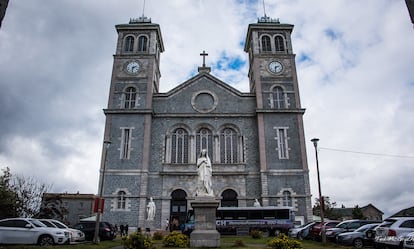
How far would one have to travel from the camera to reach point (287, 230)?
25.6 metres

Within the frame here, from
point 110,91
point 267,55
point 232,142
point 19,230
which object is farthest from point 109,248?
point 267,55

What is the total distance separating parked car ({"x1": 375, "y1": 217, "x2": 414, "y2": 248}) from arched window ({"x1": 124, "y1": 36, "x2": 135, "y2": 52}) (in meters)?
29.5

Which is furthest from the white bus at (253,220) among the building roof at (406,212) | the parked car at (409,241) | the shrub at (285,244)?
the parked car at (409,241)

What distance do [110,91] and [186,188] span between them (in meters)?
12.3

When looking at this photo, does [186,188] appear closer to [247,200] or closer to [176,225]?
[176,225]

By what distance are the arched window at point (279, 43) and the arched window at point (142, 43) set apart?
1405cm

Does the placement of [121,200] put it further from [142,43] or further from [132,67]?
[142,43]

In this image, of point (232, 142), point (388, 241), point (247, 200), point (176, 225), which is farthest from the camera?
point (232, 142)

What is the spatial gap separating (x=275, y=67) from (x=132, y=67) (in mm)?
14714

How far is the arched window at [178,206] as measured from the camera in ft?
95.8

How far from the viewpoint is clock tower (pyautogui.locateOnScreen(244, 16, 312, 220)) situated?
2953 centimetres

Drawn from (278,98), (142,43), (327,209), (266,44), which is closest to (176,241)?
(278,98)

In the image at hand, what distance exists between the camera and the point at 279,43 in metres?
36.2

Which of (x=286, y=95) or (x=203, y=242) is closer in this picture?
→ (x=203, y=242)
